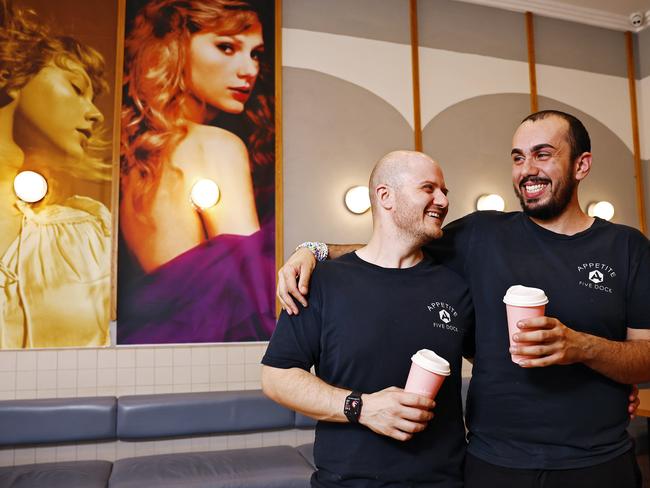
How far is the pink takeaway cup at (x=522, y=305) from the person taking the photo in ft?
4.40

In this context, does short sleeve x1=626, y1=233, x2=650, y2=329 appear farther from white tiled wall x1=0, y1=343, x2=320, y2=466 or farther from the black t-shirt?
white tiled wall x1=0, y1=343, x2=320, y2=466

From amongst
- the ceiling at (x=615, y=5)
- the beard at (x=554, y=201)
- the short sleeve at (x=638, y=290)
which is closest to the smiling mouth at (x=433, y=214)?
the beard at (x=554, y=201)

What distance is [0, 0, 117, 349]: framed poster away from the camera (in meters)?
3.64

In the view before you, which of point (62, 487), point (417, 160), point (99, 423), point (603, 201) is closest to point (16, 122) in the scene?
point (99, 423)

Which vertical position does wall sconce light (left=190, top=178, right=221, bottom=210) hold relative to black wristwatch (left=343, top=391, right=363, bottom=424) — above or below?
above

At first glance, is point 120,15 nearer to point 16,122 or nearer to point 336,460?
point 16,122

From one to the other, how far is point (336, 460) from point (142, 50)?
3.40m

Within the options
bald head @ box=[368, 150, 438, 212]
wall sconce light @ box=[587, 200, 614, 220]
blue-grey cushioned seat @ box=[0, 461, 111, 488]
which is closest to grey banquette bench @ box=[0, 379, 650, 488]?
blue-grey cushioned seat @ box=[0, 461, 111, 488]

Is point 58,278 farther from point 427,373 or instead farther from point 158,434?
point 427,373

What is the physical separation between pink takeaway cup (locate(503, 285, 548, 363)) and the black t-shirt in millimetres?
260

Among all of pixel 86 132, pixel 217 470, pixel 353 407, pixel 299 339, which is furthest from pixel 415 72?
pixel 353 407

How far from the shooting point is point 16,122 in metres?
3.71

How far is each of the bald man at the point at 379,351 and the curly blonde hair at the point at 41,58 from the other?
8.93ft

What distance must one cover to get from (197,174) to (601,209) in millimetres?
3522
